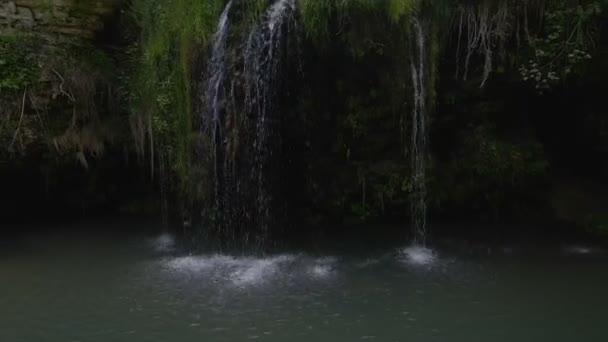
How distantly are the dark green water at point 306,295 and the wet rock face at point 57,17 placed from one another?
2.73 m

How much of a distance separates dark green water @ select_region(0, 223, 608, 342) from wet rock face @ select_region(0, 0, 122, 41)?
273cm

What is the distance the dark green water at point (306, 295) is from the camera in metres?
4.86

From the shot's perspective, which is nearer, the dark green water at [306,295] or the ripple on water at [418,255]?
the dark green water at [306,295]

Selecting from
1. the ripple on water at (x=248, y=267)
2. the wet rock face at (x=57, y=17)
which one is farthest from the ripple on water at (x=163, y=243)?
the wet rock face at (x=57, y=17)

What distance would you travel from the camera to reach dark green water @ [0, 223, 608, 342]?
15.9 feet

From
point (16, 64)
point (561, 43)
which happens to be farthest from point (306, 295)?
point (16, 64)

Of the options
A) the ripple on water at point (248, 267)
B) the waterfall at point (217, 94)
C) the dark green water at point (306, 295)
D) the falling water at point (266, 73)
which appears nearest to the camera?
the dark green water at point (306, 295)

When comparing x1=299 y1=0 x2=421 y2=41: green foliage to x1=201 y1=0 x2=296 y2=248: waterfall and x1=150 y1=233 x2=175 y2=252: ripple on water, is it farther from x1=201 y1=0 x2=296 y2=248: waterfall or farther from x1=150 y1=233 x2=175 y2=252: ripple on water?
x1=150 y1=233 x2=175 y2=252: ripple on water

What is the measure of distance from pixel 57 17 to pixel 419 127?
4705 mm

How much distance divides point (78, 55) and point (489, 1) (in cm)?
509

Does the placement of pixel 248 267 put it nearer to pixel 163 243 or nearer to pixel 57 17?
pixel 163 243

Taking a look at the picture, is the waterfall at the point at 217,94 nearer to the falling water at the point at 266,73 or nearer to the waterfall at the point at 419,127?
the falling water at the point at 266,73

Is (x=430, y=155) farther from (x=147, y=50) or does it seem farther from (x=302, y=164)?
(x=147, y=50)

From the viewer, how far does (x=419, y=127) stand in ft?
Result: 22.9
